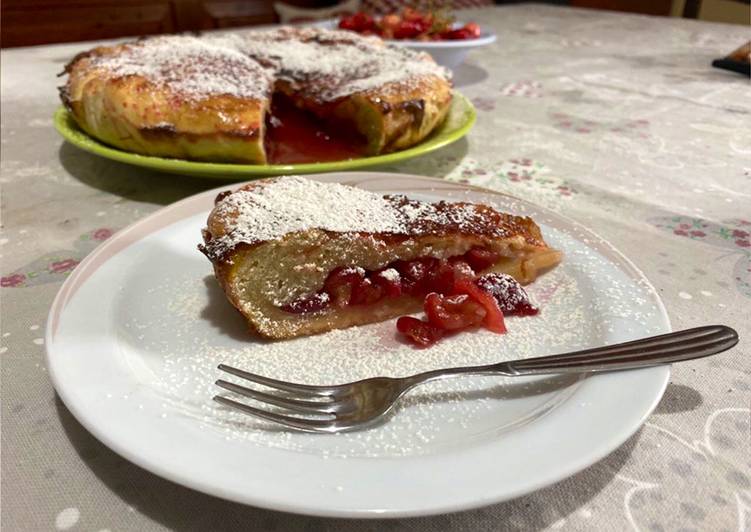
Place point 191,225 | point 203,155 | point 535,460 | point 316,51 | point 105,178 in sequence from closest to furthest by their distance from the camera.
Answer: point 535,460, point 191,225, point 203,155, point 105,178, point 316,51

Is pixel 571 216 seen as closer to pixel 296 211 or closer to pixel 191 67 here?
pixel 296 211

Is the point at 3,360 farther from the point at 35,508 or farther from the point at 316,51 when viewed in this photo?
the point at 316,51

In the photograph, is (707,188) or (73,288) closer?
(73,288)

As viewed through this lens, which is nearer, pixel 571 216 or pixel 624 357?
pixel 624 357

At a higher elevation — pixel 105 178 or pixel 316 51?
pixel 316 51

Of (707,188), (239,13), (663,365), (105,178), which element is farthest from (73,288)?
(239,13)

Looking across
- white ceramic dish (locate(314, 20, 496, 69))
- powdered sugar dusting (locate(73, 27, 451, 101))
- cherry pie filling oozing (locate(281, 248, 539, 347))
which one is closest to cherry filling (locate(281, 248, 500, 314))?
cherry pie filling oozing (locate(281, 248, 539, 347))

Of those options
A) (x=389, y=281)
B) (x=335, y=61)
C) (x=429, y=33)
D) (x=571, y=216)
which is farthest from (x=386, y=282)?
(x=429, y=33)

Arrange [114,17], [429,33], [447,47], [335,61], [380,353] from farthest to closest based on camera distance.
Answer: [114,17]
[429,33]
[447,47]
[335,61]
[380,353]
